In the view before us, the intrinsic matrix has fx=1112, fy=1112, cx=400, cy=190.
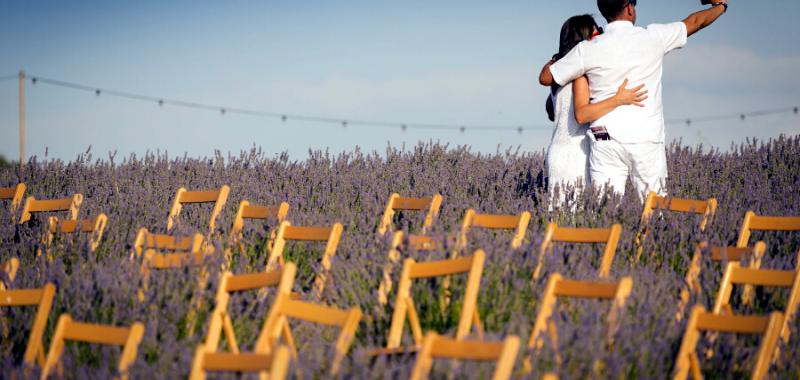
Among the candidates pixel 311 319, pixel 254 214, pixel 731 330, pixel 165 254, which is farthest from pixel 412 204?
pixel 731 330

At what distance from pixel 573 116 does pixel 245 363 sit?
3.23m

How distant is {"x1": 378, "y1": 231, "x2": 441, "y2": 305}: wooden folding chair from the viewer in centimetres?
462

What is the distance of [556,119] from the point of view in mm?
6004

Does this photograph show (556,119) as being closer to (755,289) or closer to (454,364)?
(755,289)

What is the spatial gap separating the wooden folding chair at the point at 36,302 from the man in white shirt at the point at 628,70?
283 cm

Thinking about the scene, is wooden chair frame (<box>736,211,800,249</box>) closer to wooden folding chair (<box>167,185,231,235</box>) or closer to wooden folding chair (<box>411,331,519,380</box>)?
wooden folding chair (<box>411,331,519,380</box>)

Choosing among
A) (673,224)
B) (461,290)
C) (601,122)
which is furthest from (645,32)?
(461,290)

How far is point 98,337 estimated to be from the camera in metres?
3.66

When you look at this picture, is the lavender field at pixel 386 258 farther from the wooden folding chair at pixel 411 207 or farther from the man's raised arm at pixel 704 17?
the man's raised arm at pixel 704 17

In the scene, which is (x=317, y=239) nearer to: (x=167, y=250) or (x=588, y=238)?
(x=167, y=250)

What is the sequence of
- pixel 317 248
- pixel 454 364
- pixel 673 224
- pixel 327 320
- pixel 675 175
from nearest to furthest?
pixel 454 364
pixel 327 320
pixel 673 224
pixel 317 248
pixel 675 175

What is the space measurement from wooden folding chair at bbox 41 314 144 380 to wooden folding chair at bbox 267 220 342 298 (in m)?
1.41

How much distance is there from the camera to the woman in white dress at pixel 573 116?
5.66m

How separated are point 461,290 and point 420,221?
5.32 feet
